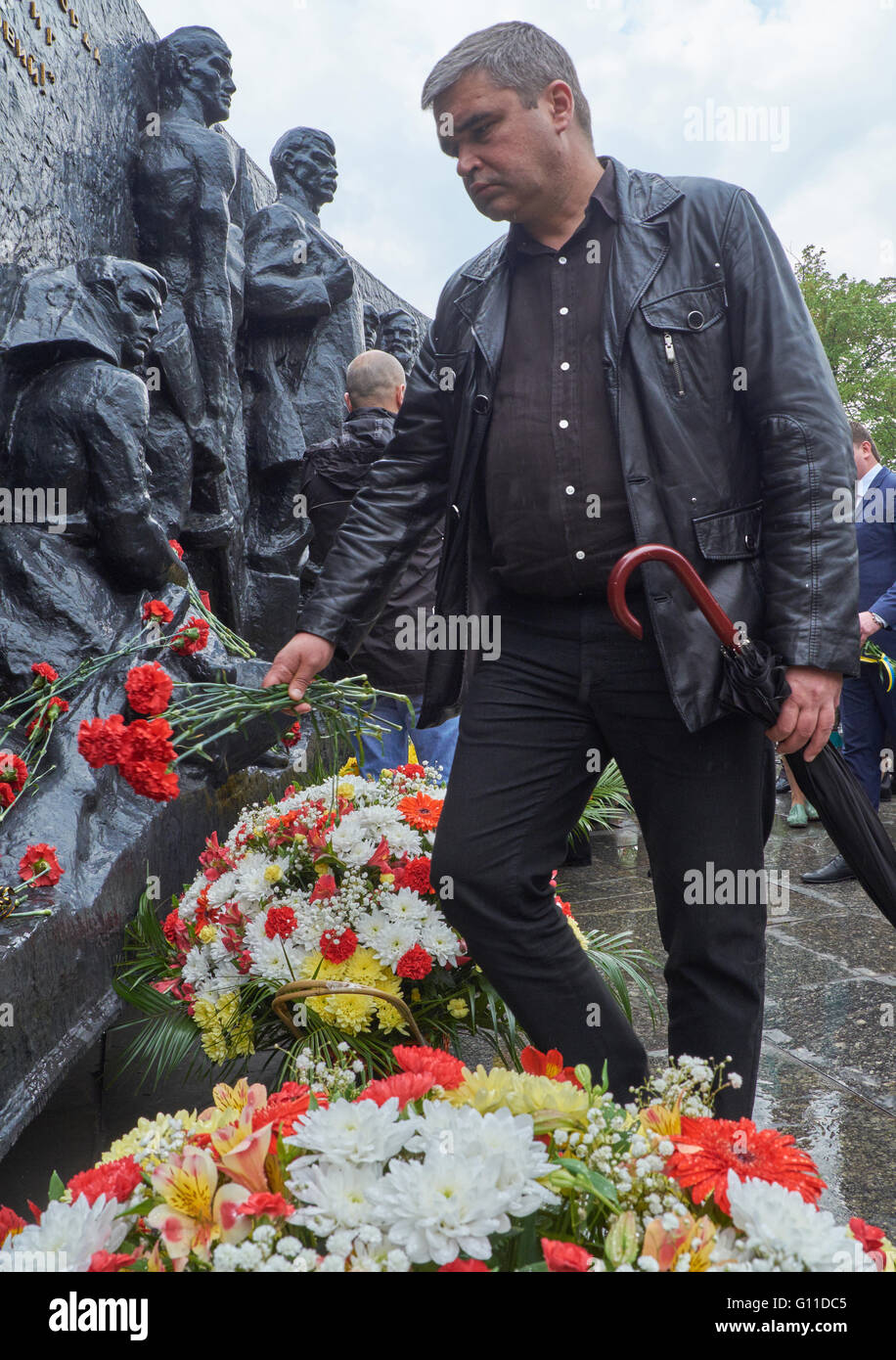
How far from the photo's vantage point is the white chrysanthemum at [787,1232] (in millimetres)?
970

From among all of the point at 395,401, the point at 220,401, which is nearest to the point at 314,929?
the point at 395,401

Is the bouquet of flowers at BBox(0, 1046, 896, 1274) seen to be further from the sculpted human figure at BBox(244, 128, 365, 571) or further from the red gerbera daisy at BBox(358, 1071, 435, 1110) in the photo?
the sculpted human figure at BBox(244, 128, 365, 571)

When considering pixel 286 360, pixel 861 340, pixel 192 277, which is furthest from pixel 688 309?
pixel 861 340

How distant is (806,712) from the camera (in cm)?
198

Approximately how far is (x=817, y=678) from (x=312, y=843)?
4.57 ft

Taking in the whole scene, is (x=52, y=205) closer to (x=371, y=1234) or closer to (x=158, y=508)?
(x=158, y=508)

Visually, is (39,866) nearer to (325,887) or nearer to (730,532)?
(325,887)

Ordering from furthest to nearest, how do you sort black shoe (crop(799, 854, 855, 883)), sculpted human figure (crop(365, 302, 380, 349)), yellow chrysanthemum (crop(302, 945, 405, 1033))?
sculpted human figure (crop(365, 302, 380, 349)) < black shoe (crop(799, 854, 855, 883)) < yellow chrysanthemum (crop(302, 945, 405, 1033))

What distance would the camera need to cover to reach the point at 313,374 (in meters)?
7.77

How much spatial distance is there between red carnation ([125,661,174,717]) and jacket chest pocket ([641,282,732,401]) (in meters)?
1.36

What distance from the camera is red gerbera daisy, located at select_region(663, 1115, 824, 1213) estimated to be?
1088 millimetres

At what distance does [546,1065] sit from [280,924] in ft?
4.58

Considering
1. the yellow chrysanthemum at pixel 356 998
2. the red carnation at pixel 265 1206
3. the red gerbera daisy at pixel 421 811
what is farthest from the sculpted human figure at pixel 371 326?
the red carnation at pixel 265 1206

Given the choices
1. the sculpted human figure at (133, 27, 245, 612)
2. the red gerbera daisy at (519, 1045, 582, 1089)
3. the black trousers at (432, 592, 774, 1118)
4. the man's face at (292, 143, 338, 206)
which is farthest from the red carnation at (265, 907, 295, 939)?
the man's face at (292, 143, 338, 206)
